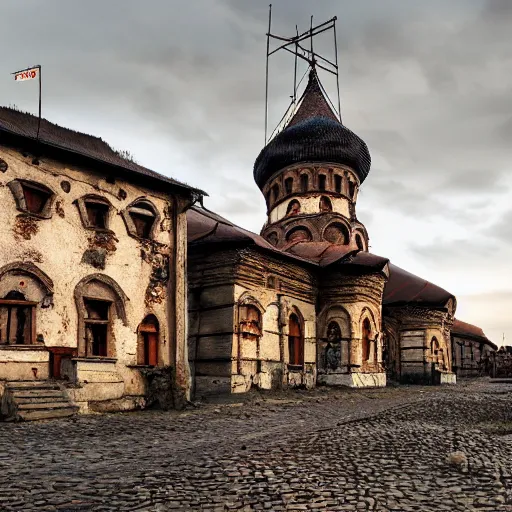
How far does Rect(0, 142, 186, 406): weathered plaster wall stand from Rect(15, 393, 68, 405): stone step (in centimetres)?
81

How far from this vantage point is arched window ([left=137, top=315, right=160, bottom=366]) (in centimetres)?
1434

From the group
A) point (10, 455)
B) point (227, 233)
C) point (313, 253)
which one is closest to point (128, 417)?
point (10, 455)

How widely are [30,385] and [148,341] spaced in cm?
351

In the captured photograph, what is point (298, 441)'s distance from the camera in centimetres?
811

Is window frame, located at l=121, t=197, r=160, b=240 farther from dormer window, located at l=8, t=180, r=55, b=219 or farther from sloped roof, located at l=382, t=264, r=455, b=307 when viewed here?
sloped roof, located at l=382, t=264, r=455, b=307

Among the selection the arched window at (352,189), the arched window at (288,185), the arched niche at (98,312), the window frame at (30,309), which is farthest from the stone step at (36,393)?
the arched window at (352,189)

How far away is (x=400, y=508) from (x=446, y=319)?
2729 centimetres

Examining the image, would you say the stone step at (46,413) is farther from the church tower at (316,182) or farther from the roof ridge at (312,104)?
the roof ridge at (312,104)

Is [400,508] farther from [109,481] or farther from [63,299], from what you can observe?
[63,299]

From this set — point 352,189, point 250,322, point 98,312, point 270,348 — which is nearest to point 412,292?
point 352,189

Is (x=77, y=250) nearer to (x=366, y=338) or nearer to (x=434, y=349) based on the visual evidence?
(x=366, y=338)

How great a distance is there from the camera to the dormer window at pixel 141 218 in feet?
47.6

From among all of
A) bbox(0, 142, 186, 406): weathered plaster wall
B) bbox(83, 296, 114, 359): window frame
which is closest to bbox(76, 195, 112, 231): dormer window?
bbox(0, 142, 186, 406): weathered plaster wall

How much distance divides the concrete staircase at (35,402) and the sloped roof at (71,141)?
17.0ft
